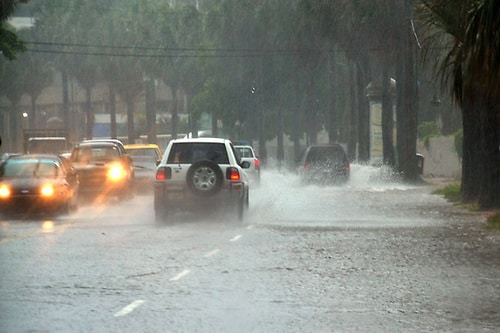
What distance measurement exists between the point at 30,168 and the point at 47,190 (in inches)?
74.5

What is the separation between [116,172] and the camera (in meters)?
35.6

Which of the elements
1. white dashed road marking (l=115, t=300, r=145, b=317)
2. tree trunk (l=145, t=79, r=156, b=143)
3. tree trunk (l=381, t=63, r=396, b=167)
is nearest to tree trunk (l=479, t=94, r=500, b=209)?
white dashed road marking (l=115, t=300, r=145, b=317)

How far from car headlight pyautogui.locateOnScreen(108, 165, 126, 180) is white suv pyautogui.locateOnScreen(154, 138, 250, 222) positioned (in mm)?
9938

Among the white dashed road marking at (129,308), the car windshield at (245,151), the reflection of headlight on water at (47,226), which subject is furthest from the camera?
the car windshield at (245,151)

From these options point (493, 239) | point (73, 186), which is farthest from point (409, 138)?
point (493, 239)

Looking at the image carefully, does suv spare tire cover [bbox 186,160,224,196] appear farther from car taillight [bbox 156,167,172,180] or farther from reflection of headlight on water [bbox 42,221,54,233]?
reflection of headlight on water [bbox 42,221,54,233]

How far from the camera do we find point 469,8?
85.8 feet

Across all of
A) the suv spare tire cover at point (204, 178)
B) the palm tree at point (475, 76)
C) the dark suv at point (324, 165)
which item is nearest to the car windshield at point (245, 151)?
the dark suv at point (324, 165)

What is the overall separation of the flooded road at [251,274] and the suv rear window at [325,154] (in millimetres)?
17294

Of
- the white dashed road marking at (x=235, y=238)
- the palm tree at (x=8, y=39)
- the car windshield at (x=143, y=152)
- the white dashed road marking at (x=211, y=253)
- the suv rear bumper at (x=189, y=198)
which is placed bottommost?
the white dashed road marking at (x=235, y=238)

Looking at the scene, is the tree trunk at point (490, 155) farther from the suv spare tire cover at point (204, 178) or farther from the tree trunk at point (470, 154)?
the suv spare tire cover at point (204, 178)

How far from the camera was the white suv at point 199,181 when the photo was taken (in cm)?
2480

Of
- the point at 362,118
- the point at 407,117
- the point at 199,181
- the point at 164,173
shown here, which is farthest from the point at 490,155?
the point at 362,118

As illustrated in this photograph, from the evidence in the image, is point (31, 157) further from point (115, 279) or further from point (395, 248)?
point (115, 279)
